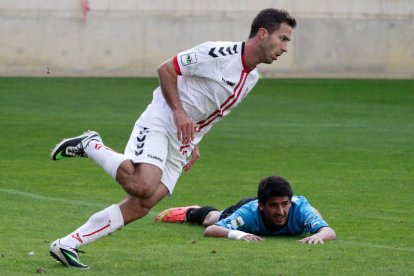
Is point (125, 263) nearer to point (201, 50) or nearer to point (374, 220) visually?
point (201, 50)

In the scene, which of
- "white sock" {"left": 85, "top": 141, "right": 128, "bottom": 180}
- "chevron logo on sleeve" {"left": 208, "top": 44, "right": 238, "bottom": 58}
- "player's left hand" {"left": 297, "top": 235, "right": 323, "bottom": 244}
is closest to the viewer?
"white sock" {"left": 85, "top": 141, "right": 128, "bottom": 180}

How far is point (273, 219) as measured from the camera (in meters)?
11.8

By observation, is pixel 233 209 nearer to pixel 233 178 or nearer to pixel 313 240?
pixel 313 240

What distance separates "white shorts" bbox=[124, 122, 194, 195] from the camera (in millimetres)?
9938

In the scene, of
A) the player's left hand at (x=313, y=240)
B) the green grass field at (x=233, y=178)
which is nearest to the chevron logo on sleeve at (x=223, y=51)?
the green grass field at (x=233, y=178)

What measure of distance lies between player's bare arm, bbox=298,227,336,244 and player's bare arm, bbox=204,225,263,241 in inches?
17.9

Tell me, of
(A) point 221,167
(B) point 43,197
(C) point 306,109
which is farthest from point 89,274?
(C) point 306,109

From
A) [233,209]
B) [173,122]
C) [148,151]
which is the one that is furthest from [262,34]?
[233,209]

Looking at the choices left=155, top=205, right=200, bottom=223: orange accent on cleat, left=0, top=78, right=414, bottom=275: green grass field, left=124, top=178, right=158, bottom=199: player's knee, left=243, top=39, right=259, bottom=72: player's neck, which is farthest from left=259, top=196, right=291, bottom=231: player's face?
left=124, top=178, right=158, bottom=199: player's knee

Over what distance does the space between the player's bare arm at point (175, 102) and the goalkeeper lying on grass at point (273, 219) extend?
1.81 m

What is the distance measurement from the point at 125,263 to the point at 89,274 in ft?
1.97

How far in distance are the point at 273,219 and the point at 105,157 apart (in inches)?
94.9

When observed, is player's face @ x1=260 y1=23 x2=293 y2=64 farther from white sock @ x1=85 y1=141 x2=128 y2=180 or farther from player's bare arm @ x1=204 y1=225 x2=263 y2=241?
player's bare arm @ x1=204 y1=225 x2=263 y2=241

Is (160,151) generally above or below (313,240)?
above
